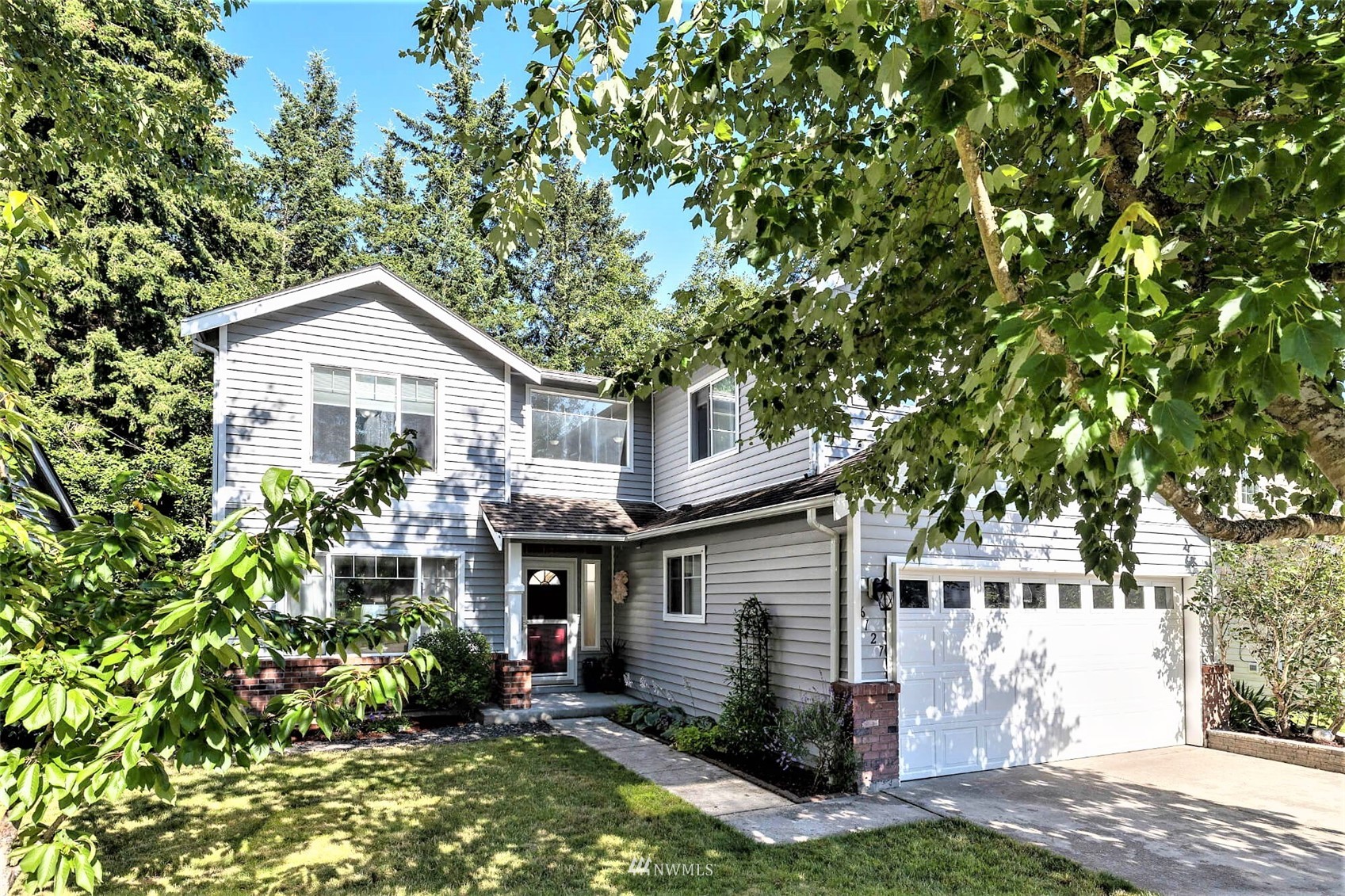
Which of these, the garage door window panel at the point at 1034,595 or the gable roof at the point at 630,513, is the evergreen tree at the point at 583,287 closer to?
the gable roof at the point at 630,513

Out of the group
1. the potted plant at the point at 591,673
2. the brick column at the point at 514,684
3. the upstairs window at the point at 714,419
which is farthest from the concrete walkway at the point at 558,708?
the upstairs window at the point at 714,419

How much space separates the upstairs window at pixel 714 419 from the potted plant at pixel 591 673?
3.96 m

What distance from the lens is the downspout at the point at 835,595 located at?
768 centimetres

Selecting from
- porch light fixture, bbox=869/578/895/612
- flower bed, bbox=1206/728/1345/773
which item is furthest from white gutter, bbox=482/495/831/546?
flower bed, bbox=1206/728/1345/773

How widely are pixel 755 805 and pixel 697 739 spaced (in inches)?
81.5

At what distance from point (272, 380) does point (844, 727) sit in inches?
357

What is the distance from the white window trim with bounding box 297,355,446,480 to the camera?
35.6ft

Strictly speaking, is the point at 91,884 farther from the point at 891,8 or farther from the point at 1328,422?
the point at 1328,422

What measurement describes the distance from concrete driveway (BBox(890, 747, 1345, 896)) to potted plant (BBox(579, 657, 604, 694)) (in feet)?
20.9

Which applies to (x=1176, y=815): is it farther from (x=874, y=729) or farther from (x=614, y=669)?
(x=614, y=669)

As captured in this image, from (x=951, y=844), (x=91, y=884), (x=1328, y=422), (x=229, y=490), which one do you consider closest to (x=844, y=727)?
(x=951, y=844)

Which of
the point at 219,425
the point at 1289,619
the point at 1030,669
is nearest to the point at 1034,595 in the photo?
the point at 1030,669

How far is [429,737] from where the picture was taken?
977cm

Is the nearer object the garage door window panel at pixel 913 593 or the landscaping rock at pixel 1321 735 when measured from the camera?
the garage door window panel at pixel 913 593
